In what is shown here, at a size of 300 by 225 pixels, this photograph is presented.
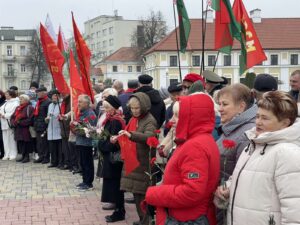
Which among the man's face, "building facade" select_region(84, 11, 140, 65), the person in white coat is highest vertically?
"building facade" select_region(84, 11, 140, 65)

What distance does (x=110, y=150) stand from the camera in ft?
19.1

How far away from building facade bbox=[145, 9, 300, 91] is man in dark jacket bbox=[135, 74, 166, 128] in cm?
5288

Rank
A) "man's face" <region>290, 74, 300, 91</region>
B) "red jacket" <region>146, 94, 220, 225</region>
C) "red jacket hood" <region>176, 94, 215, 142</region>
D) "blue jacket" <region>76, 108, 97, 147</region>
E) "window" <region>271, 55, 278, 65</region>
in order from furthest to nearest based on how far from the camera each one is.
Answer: "window" <region>271, 55, 278, 65</region> < "blue jacket" <region>76, 108, 97, 147</region> < "man's face" <region>290, 74, 300, 91</region> < "red jacket hood" <region>176, 94, 215, 142</region> < "red jacket" <region>146, 94, 220, 225</region>

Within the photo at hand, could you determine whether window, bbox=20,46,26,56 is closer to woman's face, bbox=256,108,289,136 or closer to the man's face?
the man's face

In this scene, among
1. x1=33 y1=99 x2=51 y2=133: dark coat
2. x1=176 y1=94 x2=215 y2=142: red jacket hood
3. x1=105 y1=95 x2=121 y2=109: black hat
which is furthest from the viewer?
x1=33 y1=99 x2=51 y2=133: dark coat

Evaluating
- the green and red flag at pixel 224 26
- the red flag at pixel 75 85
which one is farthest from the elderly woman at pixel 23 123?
the green and red flag at pixel 224 26

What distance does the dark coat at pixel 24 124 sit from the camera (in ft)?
35.8

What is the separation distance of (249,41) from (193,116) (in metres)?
4.33

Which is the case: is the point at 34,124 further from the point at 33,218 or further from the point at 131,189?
the point at 131,189

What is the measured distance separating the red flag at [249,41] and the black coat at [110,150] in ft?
7.66

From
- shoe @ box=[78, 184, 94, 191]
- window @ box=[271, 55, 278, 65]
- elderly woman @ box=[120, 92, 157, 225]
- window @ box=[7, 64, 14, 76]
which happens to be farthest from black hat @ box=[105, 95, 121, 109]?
window @ box=[7, 64, 14, 76]

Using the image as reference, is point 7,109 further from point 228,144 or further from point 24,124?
point 228,144

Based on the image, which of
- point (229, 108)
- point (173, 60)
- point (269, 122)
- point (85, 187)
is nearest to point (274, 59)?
point (173, 60)

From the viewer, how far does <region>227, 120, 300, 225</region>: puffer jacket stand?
2.40 m
